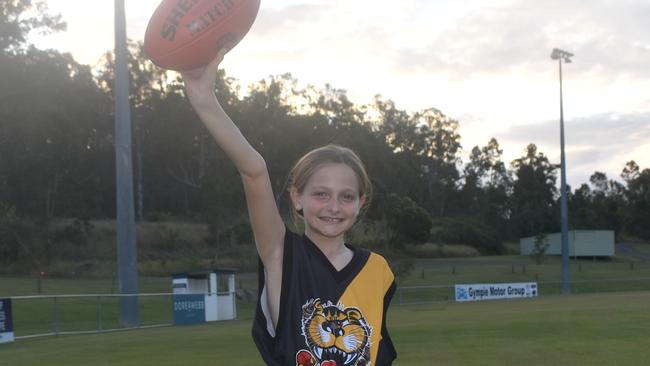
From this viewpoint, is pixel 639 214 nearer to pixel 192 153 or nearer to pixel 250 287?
pixel 192 153

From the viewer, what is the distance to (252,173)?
3168 millimetres

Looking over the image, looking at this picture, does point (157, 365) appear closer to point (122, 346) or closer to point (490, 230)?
point (122, 346)

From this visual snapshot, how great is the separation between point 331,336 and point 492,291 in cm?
3920

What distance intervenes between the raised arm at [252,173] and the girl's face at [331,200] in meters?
0.16

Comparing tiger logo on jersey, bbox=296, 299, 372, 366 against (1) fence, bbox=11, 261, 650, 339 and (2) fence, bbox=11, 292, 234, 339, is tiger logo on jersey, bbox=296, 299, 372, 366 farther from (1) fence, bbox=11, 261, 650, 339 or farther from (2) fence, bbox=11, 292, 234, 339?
(2) fence, bbox=11, 292, 234, 339

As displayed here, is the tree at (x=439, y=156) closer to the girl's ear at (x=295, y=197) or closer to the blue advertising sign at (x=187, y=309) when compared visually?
the blue advertising sign at (x=187, y=309)

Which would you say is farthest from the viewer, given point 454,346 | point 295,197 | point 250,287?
point 250,287

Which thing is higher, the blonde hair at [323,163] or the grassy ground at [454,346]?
the blonde hair at [323,163]

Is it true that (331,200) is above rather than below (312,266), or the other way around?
above

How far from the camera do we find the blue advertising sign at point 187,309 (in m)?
28.3

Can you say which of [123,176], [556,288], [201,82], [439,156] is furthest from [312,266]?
[439,156]

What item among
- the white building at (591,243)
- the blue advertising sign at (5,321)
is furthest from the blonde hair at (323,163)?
the white building at (591,243)

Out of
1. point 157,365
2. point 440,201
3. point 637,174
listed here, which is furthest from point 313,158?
point 637,174

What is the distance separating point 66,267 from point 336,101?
→ 3020cm
